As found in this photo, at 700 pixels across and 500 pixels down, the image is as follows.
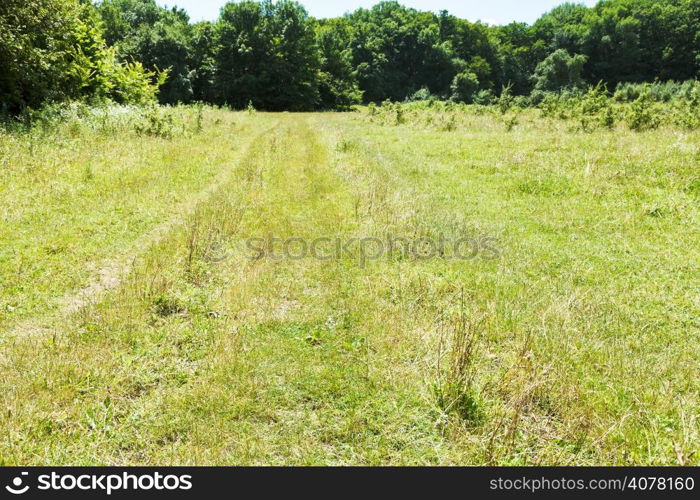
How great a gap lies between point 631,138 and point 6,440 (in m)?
18.2

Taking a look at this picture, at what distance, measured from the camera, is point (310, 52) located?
60.5m

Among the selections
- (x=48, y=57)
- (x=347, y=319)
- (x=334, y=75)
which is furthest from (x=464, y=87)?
(x=347, y=319)

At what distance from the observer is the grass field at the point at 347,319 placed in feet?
11.6

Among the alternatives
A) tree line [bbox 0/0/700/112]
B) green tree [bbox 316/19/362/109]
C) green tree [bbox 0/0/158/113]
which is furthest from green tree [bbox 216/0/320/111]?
green tree [bbox 0/0/158/113]

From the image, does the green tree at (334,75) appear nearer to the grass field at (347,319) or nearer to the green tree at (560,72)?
the green tree at (560,72)

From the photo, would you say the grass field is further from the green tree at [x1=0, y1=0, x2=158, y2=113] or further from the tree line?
the tree line

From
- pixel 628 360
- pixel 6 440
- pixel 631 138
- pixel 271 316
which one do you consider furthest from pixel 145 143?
pixel 631 138

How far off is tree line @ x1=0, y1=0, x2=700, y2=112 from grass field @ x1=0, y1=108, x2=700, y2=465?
13.3 metres

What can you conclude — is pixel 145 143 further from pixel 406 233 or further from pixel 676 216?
pixel 676 216

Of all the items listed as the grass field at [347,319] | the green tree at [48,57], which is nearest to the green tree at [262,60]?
the green tree at [48,57]

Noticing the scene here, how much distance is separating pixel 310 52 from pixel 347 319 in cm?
6273

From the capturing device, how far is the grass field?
140 inches

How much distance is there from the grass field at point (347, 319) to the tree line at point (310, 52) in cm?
1327

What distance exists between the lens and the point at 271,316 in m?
5.47
